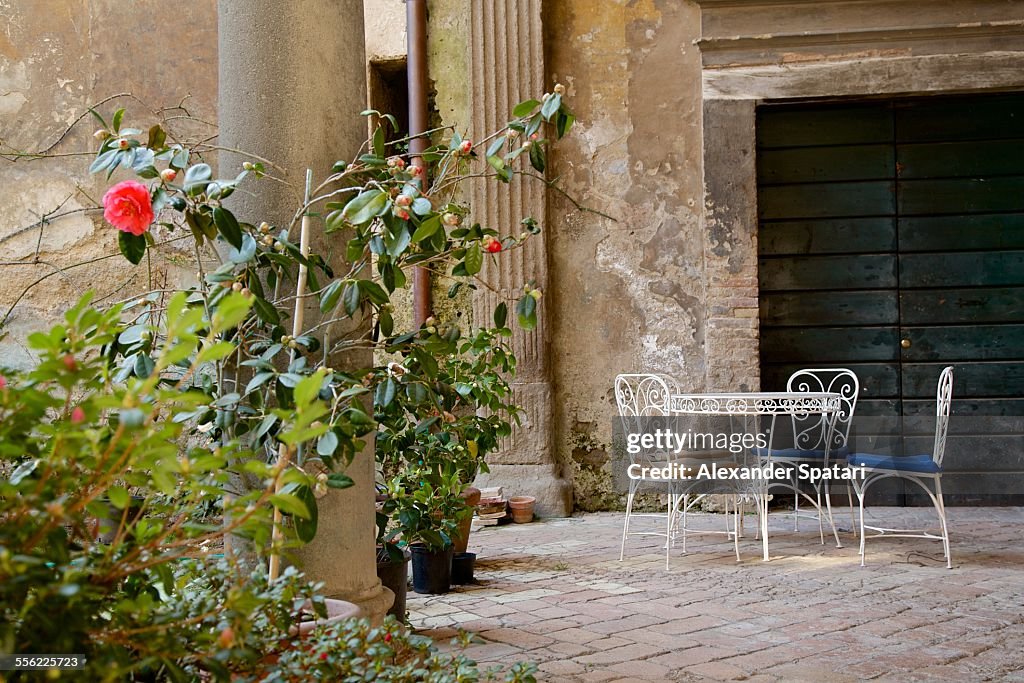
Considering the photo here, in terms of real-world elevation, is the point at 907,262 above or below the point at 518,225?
below

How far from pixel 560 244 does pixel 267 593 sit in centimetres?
520

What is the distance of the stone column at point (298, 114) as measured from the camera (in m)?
2.18

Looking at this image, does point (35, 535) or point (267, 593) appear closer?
point (35, 535)

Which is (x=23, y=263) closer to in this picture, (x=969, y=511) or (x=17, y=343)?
(x=17, y=343)

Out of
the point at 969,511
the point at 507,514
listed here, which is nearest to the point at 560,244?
the point at 507,514

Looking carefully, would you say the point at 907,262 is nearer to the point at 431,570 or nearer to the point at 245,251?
the point at 431,570

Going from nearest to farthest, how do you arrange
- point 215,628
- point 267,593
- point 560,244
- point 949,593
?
point 215,628 < point 267,593 < point 949,593 < point 560,244

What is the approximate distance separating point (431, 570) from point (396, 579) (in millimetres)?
846

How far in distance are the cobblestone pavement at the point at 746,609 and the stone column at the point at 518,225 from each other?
0.89 metres

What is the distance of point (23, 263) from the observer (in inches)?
273

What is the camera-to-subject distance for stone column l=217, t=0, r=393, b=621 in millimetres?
2182

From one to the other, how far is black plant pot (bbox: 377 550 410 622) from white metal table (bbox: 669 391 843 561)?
2.02 m

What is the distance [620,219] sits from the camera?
6.49 metres

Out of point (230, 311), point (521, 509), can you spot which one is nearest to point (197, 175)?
point (230, 311)
